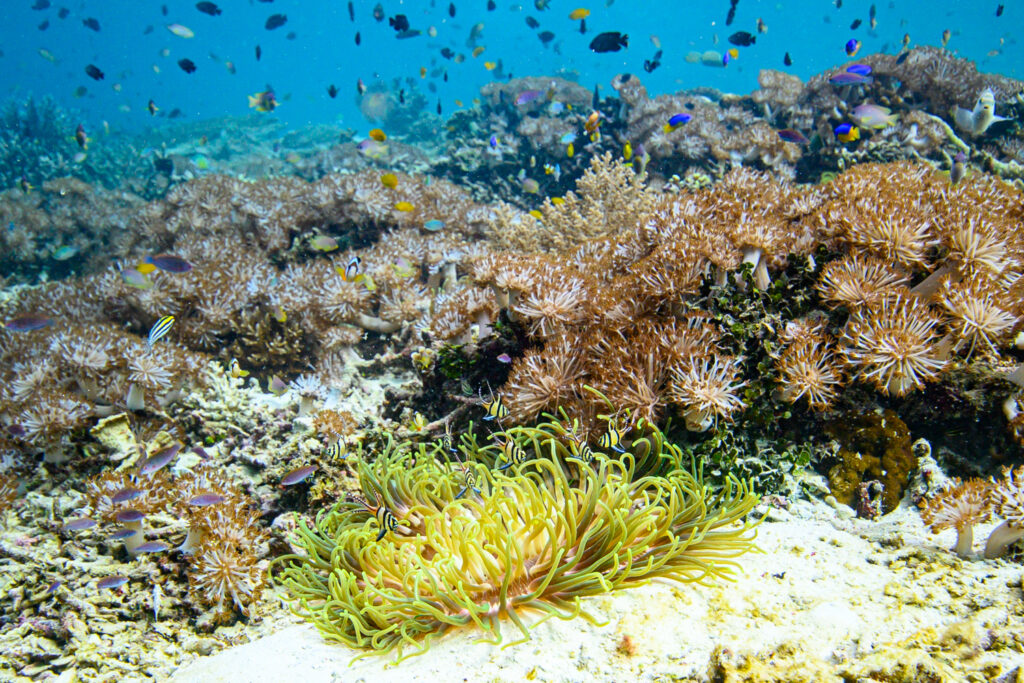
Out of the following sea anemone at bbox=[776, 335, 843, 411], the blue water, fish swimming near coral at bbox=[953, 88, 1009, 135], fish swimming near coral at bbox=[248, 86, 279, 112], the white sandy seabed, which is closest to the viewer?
the white sandy seabed

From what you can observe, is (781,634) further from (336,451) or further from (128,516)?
(128,516)

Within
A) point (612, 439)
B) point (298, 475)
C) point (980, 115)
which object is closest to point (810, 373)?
point (612, 439)

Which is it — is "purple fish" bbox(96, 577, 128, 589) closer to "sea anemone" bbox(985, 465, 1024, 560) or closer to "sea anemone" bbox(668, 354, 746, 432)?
"sea anemone" bbox(668, 354, 746, 432)

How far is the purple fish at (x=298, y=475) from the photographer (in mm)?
3256

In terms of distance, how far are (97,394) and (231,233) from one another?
15.3 ft

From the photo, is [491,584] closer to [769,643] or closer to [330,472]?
[769,643]

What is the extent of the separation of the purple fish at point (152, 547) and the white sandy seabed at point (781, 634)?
→ 1.04 m

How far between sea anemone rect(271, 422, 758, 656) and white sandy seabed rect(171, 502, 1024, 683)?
0.09 metres

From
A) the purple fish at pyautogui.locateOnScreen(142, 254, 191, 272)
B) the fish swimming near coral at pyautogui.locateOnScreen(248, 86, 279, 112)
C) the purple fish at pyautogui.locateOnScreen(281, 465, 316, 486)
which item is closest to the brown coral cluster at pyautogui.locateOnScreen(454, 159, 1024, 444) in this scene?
the purple fish at pyautogui.locateOnScreen(281, 465, 316, 486)

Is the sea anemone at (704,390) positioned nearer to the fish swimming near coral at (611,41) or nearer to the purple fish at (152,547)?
the purple fish at (152,547)

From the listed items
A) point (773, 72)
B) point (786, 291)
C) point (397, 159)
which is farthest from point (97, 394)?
point (773, 72)

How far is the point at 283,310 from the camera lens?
5789mm

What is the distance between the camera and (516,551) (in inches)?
83.2

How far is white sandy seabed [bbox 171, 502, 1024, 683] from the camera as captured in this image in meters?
1.59
